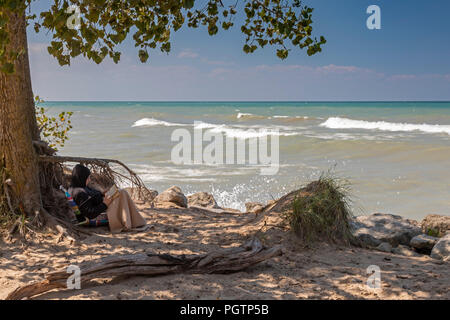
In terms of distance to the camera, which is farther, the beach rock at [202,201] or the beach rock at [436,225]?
the beach rock at [202,201]

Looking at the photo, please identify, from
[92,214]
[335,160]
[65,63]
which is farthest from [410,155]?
[65,63]

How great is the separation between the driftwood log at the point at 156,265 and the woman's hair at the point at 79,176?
7.43 feet

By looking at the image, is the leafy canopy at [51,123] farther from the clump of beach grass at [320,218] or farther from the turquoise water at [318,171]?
the clump of beach grass at [320,218]

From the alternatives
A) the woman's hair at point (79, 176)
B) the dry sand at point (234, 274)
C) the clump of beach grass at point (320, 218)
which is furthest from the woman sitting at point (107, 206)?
the clump of beach grass at point (320, 218)

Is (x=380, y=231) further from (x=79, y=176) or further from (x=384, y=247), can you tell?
(x=79, y=176)

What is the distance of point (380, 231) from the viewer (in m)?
6.33

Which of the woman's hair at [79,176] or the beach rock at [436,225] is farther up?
the woman's hair at [79,176]

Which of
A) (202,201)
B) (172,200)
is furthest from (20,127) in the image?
(202,201)

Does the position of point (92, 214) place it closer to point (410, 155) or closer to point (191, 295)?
point (191, 295)

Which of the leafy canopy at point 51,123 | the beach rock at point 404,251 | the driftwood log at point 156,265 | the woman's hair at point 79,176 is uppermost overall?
the leafy canopy at point 51,123

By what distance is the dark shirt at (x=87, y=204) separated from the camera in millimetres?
6285

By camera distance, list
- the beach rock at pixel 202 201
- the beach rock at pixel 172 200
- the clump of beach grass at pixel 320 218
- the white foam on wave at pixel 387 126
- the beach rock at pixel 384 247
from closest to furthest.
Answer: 1. the clump of beach grass at pixel 320 218
2. the beach rock at pixel 384 247
3. the beach rock at pixel 172 200
4. the beach rock at pixel 202 201
5. the white foam on wave at pixel 387 126

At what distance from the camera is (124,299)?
154 inches

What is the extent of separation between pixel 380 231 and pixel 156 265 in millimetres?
3545
